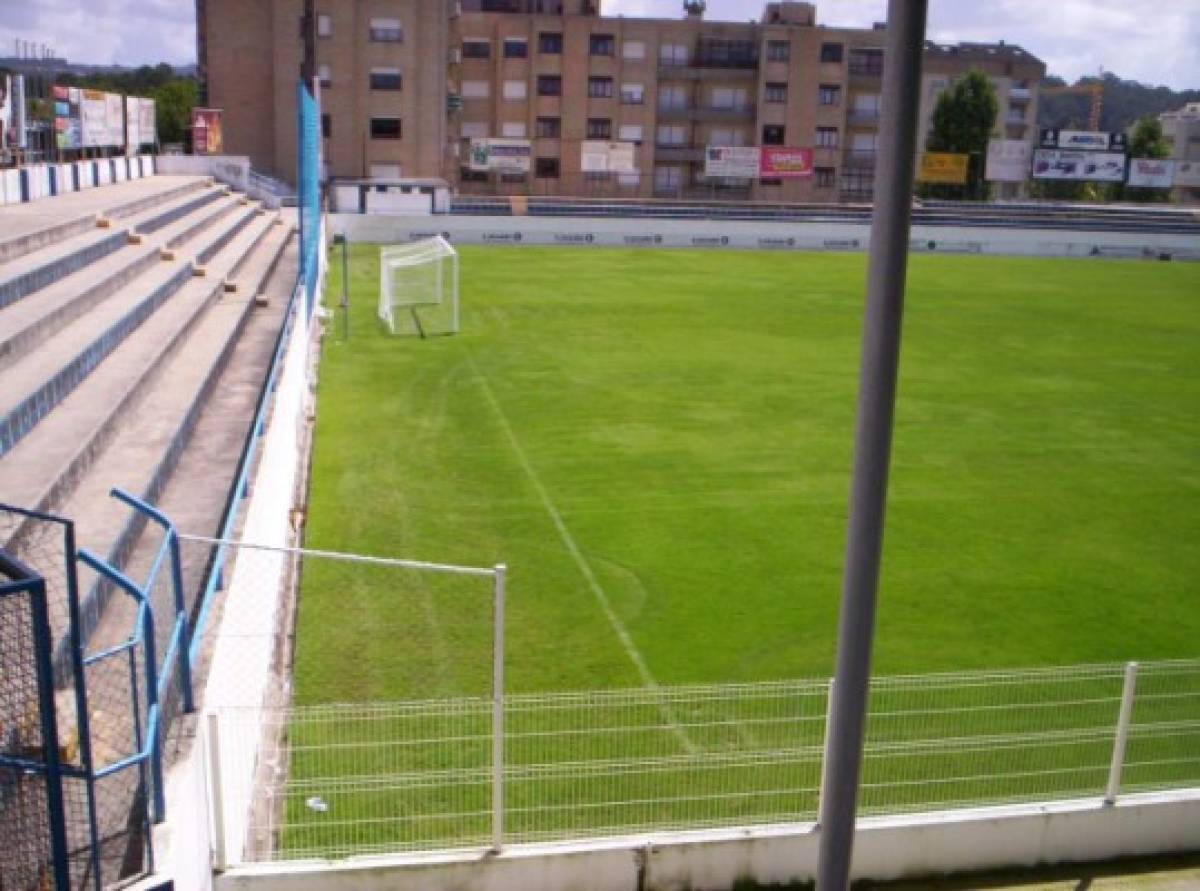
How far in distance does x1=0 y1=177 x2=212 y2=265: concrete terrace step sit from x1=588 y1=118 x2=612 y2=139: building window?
3977 cm

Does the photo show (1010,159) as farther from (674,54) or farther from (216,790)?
(216,790)

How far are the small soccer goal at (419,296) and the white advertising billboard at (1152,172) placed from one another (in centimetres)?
5588

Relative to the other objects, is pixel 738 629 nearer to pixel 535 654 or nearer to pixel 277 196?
pixel 535 654

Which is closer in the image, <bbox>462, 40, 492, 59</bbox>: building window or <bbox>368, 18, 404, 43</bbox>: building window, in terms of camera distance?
<bbox>368, 18, 404, 43</bbox>: building window

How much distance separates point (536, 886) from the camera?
7680 millimetres

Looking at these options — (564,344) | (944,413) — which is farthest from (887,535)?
(564,344)

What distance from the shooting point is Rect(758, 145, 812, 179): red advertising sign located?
71.4 meters

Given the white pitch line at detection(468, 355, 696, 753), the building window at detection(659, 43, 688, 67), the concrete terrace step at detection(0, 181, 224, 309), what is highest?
the building window at detection(659, 43, 688, 67)

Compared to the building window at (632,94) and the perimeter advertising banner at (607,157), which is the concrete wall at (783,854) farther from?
A: the building window at (632,94)

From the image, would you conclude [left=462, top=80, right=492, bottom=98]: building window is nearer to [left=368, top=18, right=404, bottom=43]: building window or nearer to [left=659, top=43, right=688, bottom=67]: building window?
[left=659, top=43, right=688, bottom=67]: building window

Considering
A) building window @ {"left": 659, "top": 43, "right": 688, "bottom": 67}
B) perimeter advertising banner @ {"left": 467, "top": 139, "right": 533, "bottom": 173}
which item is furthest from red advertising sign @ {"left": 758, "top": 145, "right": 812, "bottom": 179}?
perimeter advertising banner @ {"left": 467, "top": 139, "right": 533, "bottom": 173}

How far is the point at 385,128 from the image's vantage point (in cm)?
6412

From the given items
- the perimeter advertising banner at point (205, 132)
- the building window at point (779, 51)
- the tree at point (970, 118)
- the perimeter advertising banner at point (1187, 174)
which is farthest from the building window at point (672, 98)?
the perimeter advertising banner at point (205, 132)

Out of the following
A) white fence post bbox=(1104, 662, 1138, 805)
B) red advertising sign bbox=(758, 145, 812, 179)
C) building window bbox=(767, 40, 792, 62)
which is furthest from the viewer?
building window bbox=(767, 40, 792, 62)
